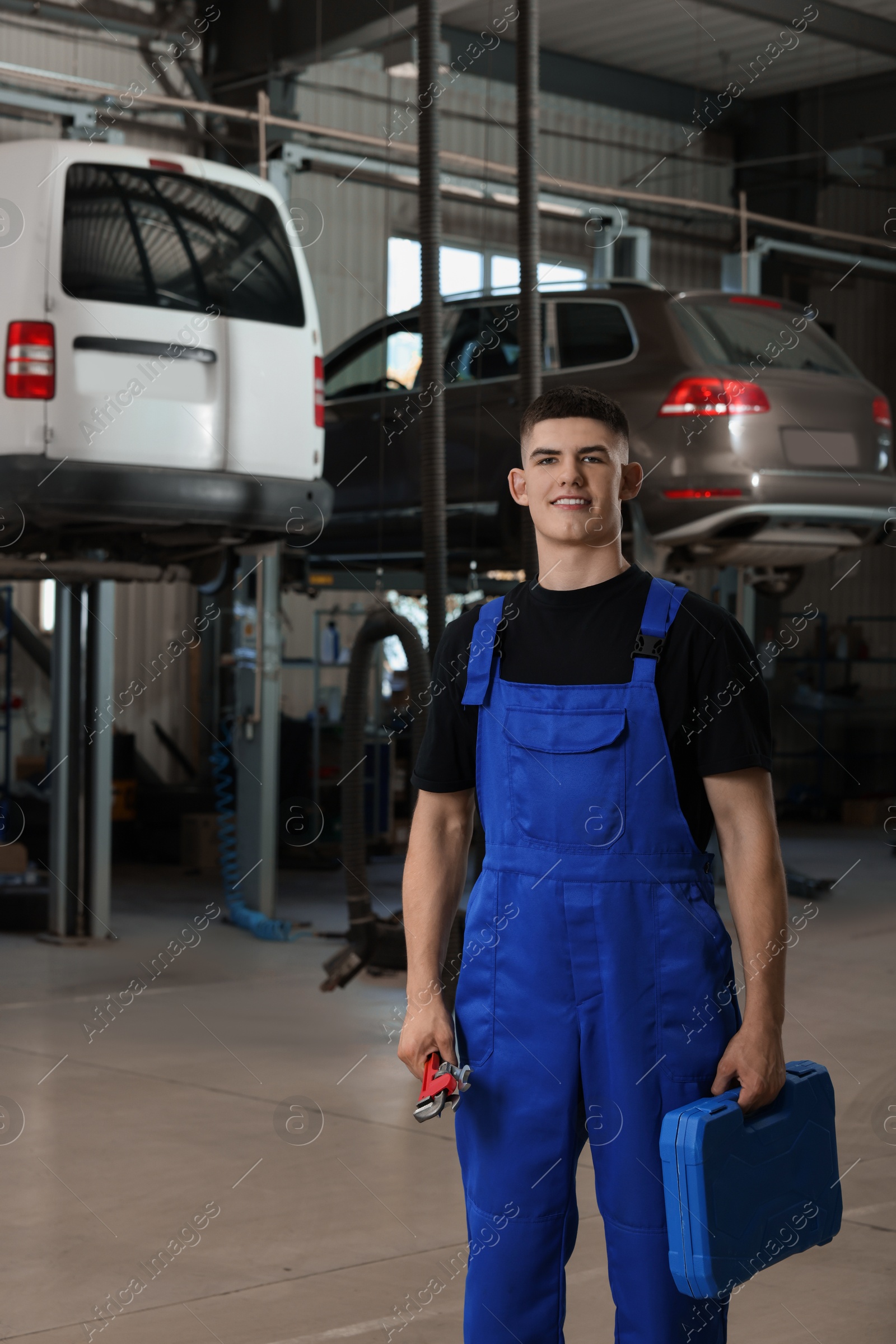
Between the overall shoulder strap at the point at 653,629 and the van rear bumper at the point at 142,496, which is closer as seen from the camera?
the overall shoulder strap at the point at 653,629

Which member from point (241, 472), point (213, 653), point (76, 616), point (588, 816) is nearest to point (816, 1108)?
point (588, 816)

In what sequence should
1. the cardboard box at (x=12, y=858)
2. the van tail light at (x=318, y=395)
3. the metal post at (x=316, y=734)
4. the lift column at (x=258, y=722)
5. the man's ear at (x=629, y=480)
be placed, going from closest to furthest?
the man's ear at (x=629, y=480), the van tail light at (x=318, y=395), the lift column at (x=258, y=722), the cardboard box at (x=12, y=858), the metal post at (x=316, y=734)

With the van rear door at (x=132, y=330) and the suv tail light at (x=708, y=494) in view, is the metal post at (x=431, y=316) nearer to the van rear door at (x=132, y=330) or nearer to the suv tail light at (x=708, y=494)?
the van rear door at (x=132, y=330)

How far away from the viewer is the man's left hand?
2141mm

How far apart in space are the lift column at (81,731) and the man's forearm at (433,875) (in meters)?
4.94

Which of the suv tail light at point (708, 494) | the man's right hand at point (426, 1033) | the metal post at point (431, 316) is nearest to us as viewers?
the man's right hand at point (426, 1033)

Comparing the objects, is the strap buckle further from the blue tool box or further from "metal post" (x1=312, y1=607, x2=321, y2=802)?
"metal post" (x1=312, y1=607, x2=321, y2=802)

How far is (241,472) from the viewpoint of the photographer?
5.77 meters

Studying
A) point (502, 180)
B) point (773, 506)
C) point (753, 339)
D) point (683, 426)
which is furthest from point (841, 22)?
point (773, 506)

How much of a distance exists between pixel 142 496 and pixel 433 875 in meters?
3.48

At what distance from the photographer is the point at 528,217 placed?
513 centimetres

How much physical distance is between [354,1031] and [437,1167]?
1571 mm

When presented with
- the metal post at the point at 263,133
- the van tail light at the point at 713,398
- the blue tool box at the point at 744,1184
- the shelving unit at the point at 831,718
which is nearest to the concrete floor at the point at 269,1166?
the blue tool box at the point at 744,1184

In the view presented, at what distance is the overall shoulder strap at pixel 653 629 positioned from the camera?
2180 millimetres
